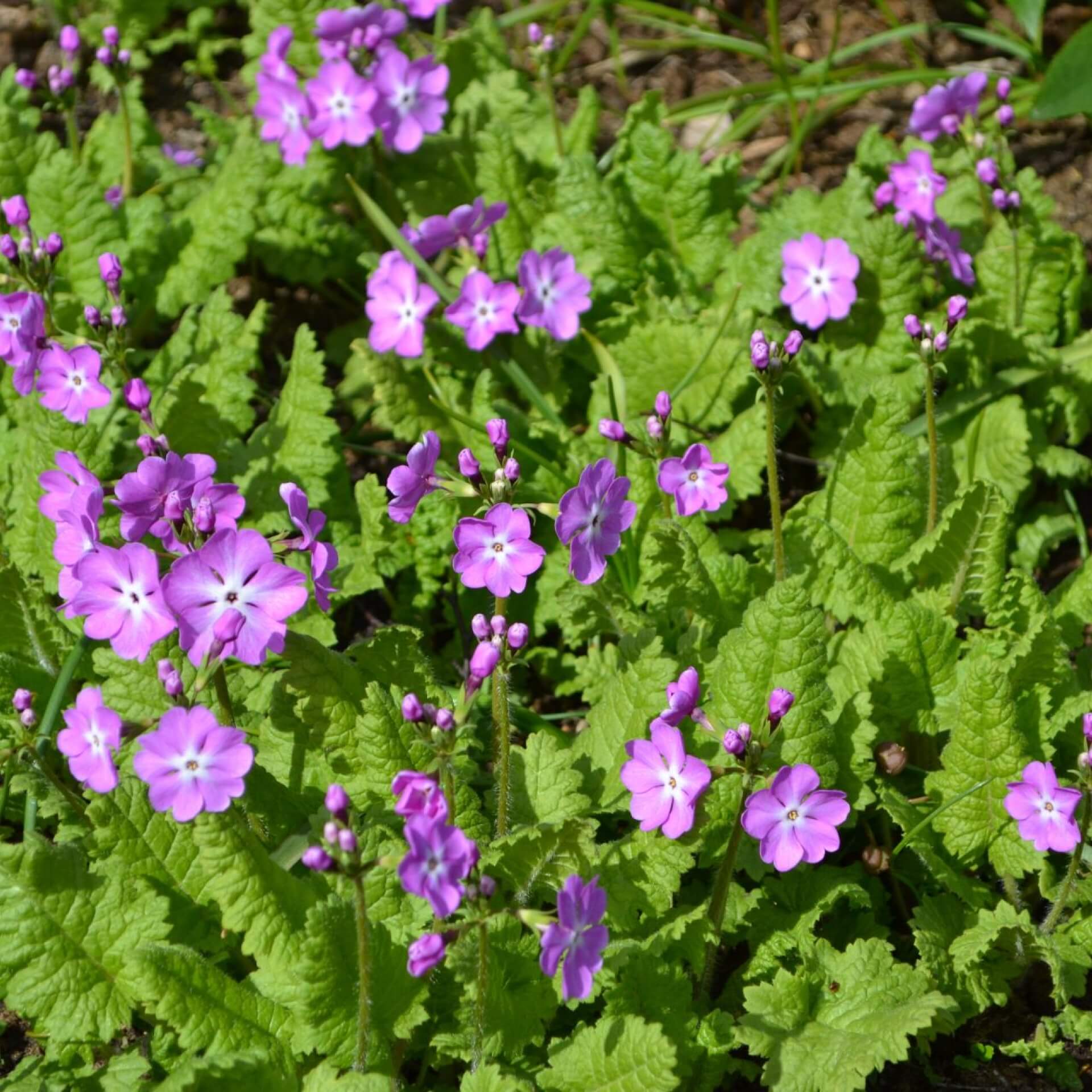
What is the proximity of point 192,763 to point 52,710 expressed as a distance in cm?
100

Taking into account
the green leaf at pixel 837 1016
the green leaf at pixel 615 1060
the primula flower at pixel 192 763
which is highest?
the primula flower at pixel 192 763

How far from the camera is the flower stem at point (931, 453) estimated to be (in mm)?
Result: 4250

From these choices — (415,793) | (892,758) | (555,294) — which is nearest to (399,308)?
(555,294)

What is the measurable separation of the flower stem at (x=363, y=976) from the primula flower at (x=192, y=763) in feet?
1.29

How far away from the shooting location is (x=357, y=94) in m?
5.83

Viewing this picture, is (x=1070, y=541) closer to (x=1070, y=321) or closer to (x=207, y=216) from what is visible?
(x=1070, y=321)

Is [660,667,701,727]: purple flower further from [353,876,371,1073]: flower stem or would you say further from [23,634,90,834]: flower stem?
[23,634,90,834]: flower stem

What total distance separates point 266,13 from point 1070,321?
3.95 meters

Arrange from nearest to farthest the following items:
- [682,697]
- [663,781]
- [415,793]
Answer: [415,793] → [682,697] → [663,781]

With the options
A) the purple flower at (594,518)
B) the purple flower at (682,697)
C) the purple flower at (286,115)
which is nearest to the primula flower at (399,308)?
the purple flower at (286,115)

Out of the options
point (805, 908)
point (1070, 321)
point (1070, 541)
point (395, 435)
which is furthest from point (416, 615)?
point (1070, 321)

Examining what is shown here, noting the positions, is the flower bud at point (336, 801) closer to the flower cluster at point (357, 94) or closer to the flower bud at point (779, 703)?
the flower bud at point (779, 703)

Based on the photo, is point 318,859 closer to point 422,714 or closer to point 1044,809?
point 422,714

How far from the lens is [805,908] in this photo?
12.8ft
